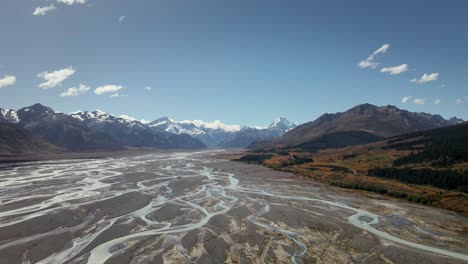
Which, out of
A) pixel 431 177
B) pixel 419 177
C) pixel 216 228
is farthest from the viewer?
pixel 419 177

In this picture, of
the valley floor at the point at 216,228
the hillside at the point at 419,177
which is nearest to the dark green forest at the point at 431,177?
the hillside at the point at 419,177

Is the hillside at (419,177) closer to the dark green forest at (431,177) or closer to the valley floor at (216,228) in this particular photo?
the dark green forest at (431,177)

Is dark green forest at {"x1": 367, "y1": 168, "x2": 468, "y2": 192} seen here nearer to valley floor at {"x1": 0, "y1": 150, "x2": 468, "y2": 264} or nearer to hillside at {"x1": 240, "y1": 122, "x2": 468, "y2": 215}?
hillside at {"x1": 240, "y1": 122, "x2": 468, "y2": 215}

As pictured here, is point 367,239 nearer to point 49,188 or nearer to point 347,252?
point 347,252

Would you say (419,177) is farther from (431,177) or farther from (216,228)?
(216,228)

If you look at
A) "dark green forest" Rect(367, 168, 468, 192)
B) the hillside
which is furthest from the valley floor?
"dark green forest" Rect(367, 168, 468, 192)

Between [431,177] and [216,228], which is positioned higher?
[431,177]

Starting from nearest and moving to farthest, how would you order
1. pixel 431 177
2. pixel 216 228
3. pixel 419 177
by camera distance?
pixel 216 228 < pixel 431 177 < pixel 419 177

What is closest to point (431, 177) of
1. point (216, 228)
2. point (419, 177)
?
point (419, 177)
